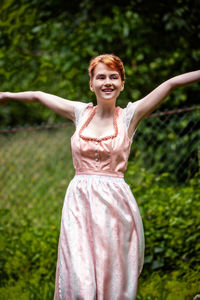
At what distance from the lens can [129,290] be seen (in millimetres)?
2715

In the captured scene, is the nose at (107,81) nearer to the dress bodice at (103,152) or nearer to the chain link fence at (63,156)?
the dress bodice at (103,152)

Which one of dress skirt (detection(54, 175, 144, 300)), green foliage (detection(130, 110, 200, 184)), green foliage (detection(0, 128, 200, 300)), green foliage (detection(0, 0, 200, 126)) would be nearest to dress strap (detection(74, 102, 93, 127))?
dress skirt (detection(54, 175, 144, 300))

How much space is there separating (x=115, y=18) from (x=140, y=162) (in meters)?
2.05

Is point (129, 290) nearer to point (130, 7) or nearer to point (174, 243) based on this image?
point (174, 243)

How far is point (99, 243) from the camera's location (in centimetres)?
271

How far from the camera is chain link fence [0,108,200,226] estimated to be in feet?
16.0

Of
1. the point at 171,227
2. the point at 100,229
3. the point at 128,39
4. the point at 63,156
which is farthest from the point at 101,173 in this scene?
the point at 128,39

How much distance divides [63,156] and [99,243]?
312 cm

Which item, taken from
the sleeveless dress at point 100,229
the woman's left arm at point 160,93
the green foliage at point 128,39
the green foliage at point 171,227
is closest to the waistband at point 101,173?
the sleeveless dress at point 100,229

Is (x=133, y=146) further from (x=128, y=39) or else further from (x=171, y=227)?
(x=128, y=39)

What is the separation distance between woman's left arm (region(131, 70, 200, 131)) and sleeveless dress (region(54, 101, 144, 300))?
125 mm

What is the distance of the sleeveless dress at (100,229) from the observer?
8.77ft

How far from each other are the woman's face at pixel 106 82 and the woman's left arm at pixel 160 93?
18 centimetres

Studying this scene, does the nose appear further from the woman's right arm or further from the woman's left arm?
the woman's right arm
